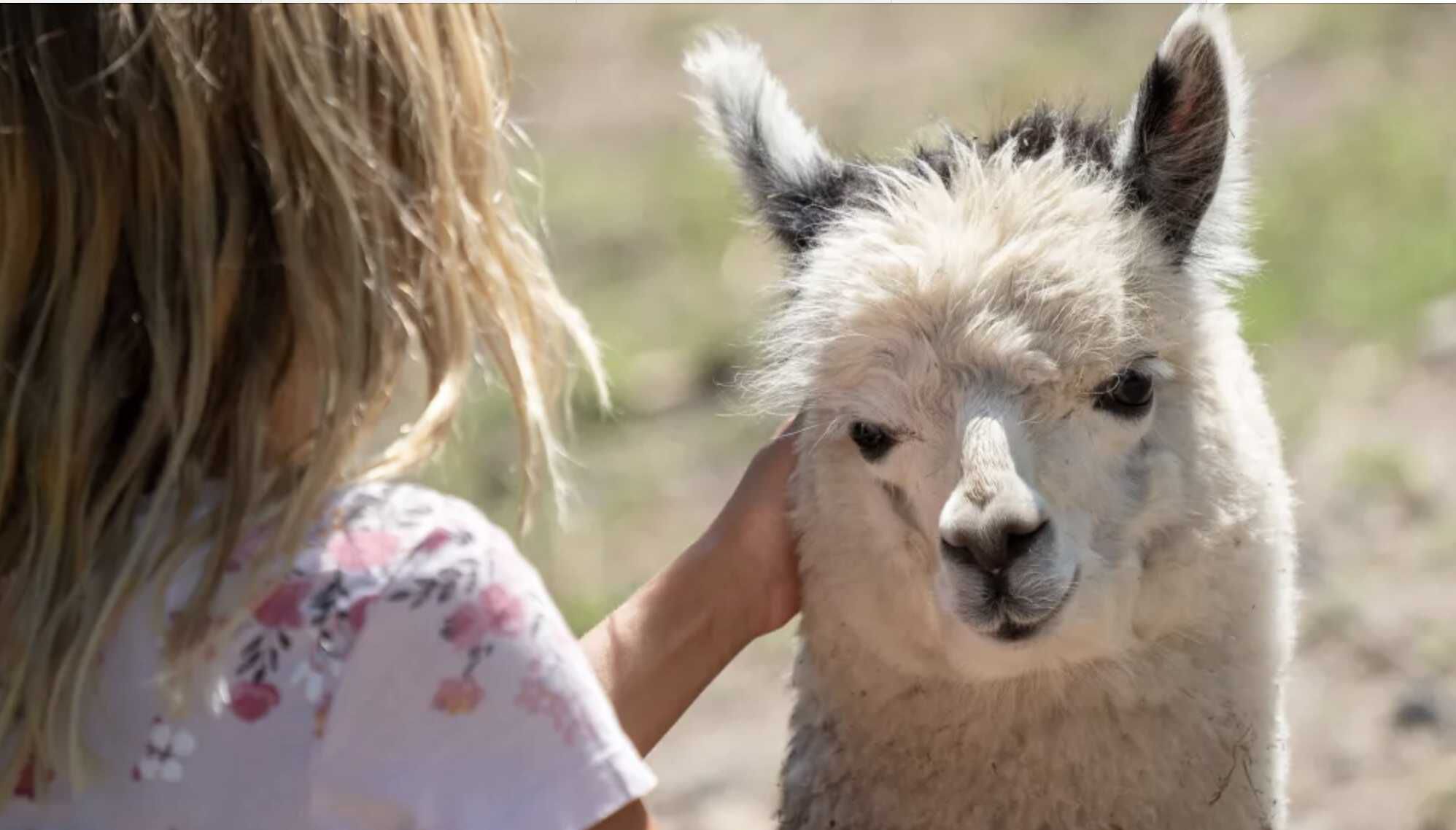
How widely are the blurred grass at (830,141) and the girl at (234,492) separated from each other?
3.39 meters

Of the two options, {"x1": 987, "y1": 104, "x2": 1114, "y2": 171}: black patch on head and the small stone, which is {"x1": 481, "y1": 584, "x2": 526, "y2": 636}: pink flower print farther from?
the small stone

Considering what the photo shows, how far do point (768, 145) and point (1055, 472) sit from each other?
2.33ft

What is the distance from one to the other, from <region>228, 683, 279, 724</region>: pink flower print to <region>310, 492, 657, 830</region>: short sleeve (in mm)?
51

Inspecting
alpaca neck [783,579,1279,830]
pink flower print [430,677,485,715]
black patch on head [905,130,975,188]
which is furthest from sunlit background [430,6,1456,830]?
alpaca neck [783,579,1279,830]

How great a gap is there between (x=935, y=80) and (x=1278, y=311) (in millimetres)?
3282

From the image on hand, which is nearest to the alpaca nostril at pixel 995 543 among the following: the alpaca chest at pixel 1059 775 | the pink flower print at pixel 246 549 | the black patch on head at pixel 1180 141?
the alpaca chest at pixel 1059 775

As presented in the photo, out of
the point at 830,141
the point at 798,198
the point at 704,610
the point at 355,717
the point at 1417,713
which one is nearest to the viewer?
the point at 355,717

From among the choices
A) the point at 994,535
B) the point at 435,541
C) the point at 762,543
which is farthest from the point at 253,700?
the point at 762,543

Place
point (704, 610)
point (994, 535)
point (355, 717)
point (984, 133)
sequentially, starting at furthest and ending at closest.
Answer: point (984, 133) → point (704, 610) → point (994, 535) → point (355, 717)

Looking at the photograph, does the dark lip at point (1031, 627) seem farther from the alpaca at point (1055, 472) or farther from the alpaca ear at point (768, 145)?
the alpaca ear at point (768, 145)

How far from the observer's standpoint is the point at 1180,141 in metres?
2.46

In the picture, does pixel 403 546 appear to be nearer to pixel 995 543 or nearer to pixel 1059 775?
pixel 995 543

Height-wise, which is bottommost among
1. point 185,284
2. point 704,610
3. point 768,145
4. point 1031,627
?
point 704,610

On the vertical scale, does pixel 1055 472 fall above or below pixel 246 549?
below
